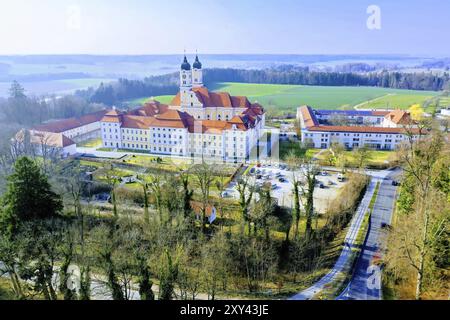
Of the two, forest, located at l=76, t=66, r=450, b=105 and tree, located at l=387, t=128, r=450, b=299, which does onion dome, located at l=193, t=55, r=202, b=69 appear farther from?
tree, located at l=387, t=128, r=450, b=299

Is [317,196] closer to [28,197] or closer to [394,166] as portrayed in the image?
[394,166]

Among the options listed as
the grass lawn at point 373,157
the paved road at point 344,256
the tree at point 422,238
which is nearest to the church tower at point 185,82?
the grass lawn at point 373,157

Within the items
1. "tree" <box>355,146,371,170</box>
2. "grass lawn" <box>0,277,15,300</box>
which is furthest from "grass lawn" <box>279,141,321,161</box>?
"grass lawn" <box>0,277,15,300</box>

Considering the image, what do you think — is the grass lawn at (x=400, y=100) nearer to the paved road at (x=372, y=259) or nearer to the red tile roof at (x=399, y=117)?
the red tile roof at (x=399, y=117)

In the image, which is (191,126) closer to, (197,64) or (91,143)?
(197,64)

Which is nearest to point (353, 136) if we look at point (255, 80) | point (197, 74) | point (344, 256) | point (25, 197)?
point (197, 74)

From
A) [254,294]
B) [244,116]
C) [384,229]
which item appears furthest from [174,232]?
[244,116]
